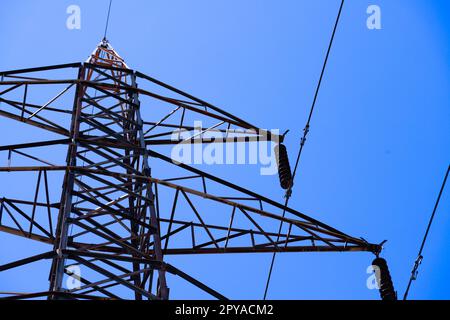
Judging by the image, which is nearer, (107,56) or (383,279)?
(383,279)

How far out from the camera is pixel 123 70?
59.0 feet

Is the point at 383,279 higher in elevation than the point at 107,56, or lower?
lower

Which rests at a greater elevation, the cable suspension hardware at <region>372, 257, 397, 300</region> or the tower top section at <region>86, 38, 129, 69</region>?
the tower top section at <region>86, 38, 129, 69</region>

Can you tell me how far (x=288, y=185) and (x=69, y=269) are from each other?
5.96 meters

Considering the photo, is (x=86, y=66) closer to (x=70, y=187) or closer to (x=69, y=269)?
(x=70, y=187)

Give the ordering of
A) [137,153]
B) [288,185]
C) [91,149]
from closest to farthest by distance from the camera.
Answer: [91,149]
[137,153]
[288,185]

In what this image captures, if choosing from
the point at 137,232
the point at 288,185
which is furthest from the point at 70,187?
the point at 288,185

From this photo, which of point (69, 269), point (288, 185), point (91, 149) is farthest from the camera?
point (288, 185)

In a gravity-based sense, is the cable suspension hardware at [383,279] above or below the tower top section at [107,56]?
below
